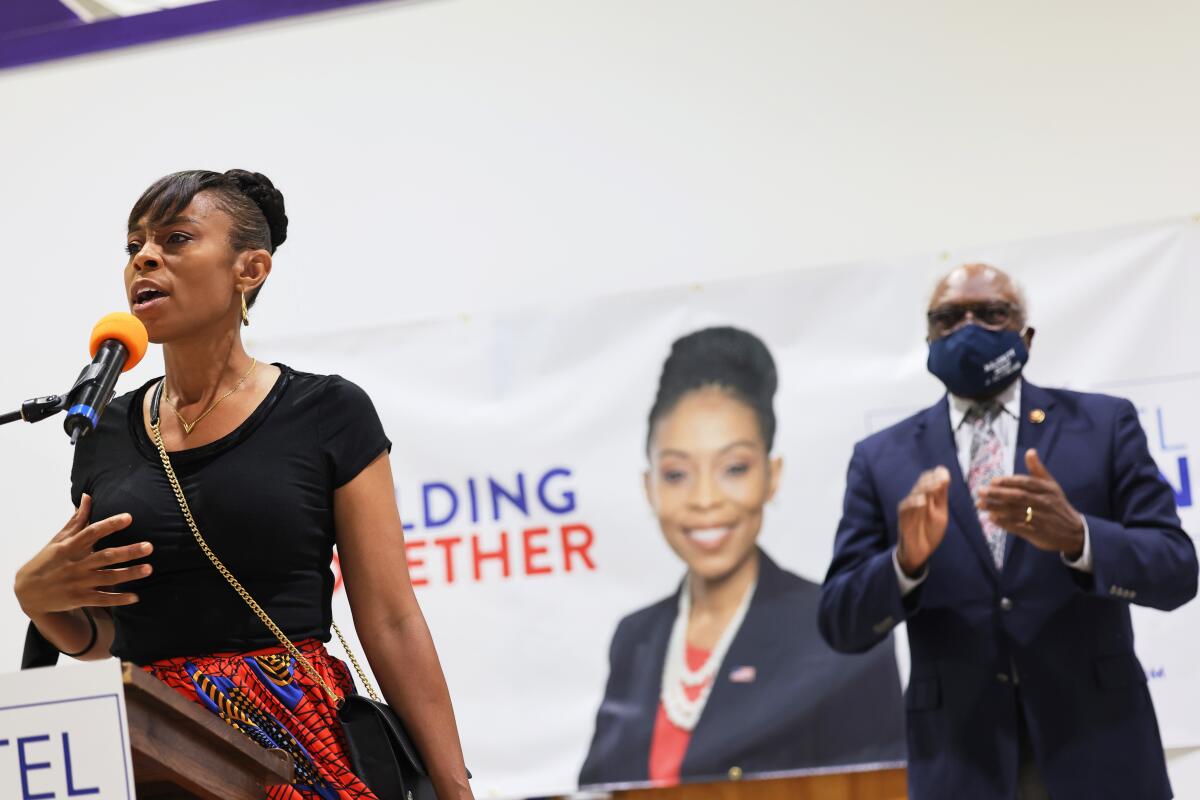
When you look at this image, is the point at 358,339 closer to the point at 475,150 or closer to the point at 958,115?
the point at 475,150

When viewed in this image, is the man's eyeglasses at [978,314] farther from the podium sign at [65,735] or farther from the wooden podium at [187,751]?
the podium sign at [65,735]

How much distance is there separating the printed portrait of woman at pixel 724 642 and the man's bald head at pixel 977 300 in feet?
3.26

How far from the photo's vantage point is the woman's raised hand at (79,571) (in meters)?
1.68

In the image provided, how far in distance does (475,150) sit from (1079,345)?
1.91 metres

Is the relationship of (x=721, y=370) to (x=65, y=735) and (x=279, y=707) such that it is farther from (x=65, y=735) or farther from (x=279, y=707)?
(x=65, y=735)

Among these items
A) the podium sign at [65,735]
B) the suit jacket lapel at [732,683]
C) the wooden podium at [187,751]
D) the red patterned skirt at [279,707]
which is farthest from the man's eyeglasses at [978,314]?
the podium sign at [65,735]

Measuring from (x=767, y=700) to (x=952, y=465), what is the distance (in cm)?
115

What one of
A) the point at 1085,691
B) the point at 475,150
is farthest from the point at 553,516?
the point at 1085,691

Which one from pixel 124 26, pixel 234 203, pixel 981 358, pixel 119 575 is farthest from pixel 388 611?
pixel 124 26

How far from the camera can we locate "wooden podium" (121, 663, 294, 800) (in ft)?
4.78

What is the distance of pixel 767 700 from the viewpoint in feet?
12.5

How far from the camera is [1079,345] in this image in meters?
3.77

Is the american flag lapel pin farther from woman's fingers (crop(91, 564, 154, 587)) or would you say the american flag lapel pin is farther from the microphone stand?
the microphone stand

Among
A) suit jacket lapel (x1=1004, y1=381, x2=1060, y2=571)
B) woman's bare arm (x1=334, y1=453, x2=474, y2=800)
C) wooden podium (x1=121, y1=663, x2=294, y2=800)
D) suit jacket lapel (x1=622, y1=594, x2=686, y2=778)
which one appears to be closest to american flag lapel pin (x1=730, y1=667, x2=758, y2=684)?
suit jacket lapel (x1=622, y1=594, x2=686, y2=778)
